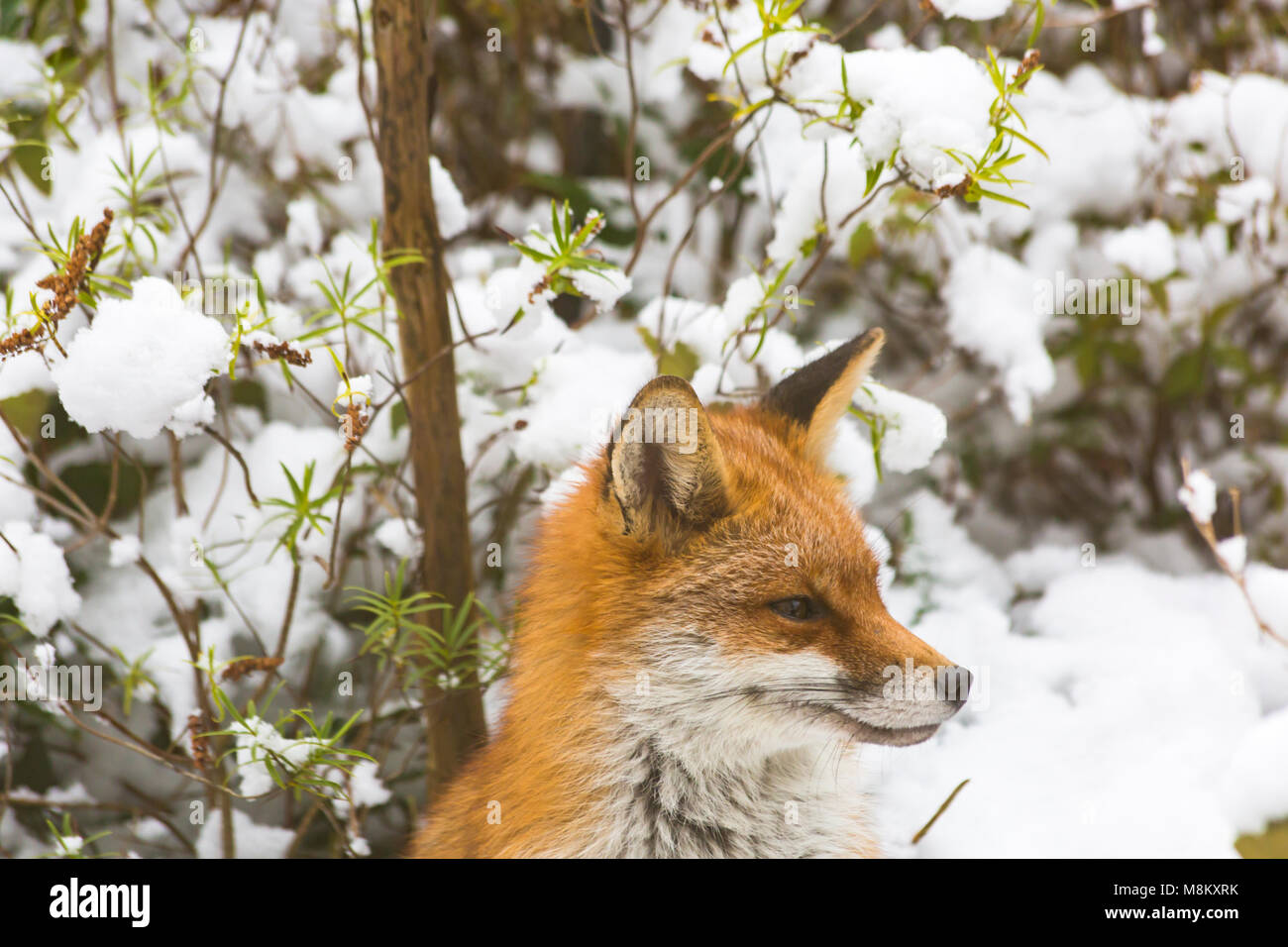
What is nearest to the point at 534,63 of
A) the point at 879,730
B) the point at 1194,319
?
the point at 1194,319

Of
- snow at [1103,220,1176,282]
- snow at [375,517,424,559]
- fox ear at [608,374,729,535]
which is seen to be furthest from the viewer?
snow at [1103,220,1176,282]

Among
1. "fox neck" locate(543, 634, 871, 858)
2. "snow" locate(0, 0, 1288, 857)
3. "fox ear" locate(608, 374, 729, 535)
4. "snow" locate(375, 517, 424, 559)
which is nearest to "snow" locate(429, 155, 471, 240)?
"snow" locate(0, 0, 1288, 857)

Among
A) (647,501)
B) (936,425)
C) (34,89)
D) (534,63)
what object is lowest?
(647,501)

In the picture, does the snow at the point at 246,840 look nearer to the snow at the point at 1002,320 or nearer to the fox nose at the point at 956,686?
the fox nose at the point at 956,686

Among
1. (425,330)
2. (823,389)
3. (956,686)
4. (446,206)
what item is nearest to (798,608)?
(956,686)

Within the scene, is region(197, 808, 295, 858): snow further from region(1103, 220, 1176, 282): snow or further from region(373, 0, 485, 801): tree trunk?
region(1103, 220, 1176, 282): snow

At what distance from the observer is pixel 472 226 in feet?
13.4

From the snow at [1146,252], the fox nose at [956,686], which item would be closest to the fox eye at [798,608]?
the fox nose at [956,686]

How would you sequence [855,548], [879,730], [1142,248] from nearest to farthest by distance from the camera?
1. [879,730]
2. [855,548]
3. [1142,248]

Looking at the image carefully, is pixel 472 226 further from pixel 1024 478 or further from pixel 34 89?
pixel 1024 478

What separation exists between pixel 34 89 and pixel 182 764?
6.56ft

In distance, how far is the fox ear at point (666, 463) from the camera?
6.00ft

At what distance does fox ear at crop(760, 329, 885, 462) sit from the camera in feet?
7.29

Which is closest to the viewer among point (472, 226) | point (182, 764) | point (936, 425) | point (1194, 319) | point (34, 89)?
point (936, 425)
